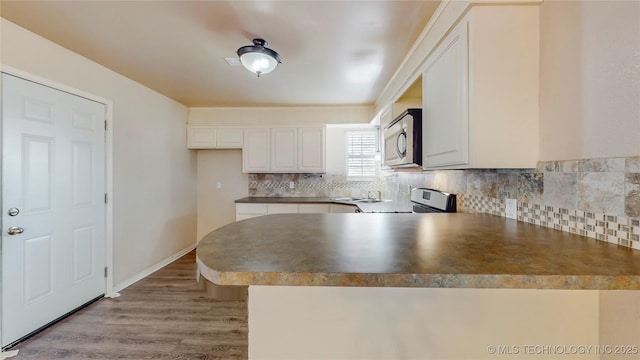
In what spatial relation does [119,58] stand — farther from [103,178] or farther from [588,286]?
[588,286]

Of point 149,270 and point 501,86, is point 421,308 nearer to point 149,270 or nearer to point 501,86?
point 501,86

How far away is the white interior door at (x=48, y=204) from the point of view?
6.30 feet

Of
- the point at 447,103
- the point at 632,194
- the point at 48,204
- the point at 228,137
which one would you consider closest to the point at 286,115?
the point at 228,137

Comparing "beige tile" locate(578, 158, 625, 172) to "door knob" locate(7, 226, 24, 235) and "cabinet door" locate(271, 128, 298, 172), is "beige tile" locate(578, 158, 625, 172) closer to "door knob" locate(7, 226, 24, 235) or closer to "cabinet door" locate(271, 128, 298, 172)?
"door knob" locate(7, 226, 24, 235)

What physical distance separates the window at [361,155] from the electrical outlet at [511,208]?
297cm

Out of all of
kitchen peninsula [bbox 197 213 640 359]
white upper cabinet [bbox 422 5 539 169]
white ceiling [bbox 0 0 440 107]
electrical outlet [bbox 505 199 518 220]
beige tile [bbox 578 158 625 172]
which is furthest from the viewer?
white ceiling [bbox 0 0 440 107]

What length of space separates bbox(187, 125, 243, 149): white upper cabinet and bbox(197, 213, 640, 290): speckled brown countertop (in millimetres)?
3336

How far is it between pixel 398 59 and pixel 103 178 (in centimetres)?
309

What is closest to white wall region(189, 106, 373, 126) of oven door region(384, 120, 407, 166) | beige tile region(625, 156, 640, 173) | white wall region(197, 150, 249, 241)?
white wall region(197, 150, 249, 241)

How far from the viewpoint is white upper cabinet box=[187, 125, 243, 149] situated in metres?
4.25

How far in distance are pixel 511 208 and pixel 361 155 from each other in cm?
308

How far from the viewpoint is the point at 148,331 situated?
2178 mm

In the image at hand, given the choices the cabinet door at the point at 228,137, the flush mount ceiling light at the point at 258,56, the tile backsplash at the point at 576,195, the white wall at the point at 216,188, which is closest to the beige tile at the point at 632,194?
the tile backsplash at the point at 576,195

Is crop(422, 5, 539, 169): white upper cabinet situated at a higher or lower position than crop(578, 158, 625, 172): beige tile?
higher
